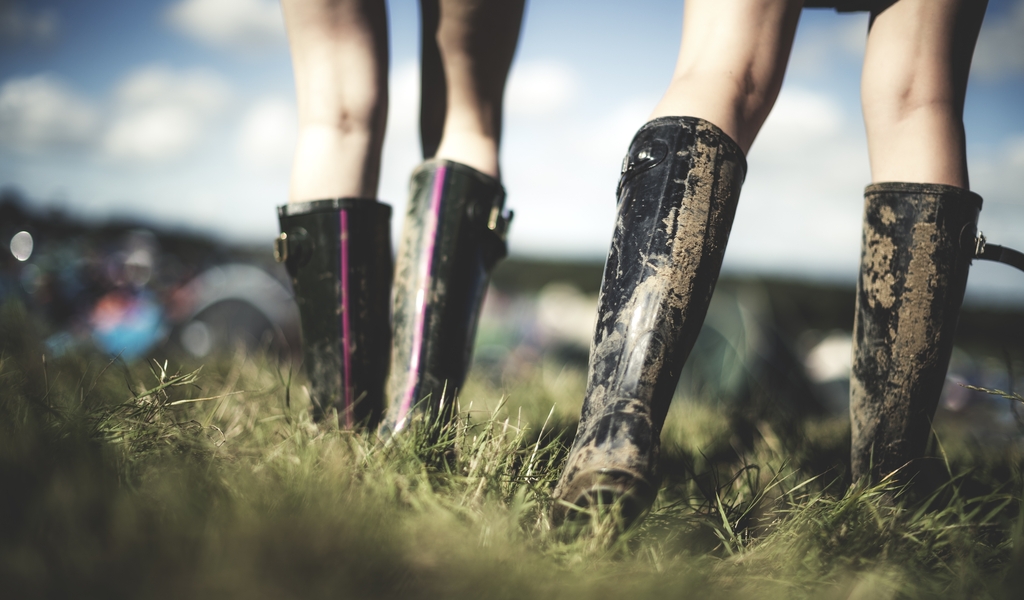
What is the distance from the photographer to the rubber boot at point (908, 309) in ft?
2.59

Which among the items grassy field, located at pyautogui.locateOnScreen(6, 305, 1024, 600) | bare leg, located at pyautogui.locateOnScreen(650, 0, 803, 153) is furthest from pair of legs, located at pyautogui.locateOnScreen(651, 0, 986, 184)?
grassy field, located at pyautogui.locateOnScreen(6, 305, 1024, 600)

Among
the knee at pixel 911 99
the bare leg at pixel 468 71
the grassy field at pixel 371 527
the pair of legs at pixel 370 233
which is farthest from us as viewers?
the bare leg at pixel 468 71

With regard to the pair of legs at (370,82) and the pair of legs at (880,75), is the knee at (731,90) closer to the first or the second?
the pair of legs at (880,75)

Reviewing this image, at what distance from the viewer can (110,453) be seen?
598mm

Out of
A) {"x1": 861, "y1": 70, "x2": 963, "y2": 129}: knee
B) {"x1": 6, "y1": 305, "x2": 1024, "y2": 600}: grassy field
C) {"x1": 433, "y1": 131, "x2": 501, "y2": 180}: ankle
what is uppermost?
{"x1": 861, "y1": 70, "x2": 963, "y2": 129}: knee

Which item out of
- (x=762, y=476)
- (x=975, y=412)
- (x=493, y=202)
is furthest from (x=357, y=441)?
(x=975, y=412)

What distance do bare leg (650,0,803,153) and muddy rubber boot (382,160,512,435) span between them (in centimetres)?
38

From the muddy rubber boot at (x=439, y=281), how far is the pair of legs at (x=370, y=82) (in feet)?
0.25

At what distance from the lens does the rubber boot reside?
79 centimetres

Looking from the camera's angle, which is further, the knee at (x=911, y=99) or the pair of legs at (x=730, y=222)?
the knee at (x=911, y=99)

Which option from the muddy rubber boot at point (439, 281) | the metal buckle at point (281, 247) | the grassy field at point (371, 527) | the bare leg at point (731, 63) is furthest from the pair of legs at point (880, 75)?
the metal buckle at point (281, 247)

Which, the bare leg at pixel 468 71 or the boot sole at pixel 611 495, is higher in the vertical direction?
the bare leg at pixel 468 71

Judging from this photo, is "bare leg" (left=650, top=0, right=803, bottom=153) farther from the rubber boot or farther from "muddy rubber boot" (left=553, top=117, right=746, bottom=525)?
the rubber boot

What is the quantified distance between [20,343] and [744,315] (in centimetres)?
610
